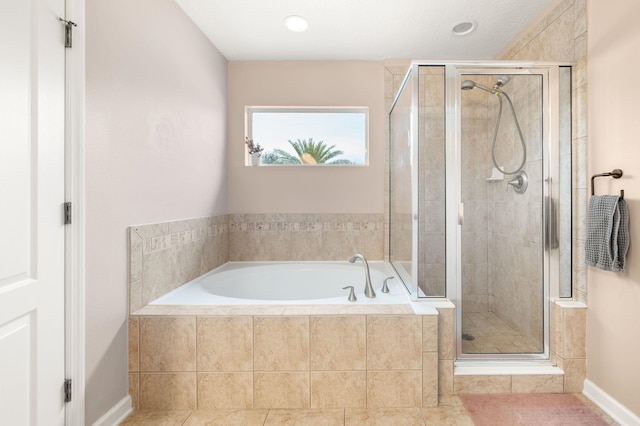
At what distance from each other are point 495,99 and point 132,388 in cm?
266

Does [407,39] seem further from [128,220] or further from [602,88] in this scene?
[128,220]

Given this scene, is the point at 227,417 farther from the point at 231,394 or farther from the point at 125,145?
the point at 125,145

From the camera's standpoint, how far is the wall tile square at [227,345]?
5.65ft

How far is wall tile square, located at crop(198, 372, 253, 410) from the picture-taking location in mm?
1722

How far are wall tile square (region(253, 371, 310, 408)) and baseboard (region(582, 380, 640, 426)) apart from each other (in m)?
1.55

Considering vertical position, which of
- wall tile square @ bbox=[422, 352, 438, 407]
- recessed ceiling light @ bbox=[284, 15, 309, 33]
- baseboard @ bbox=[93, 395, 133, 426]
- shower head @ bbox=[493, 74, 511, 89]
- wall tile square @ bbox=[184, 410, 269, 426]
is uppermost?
recessed ceiling light @ bbox=[284, 15, 309, 33]

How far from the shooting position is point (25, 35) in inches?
46.3

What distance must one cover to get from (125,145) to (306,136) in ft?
5.85

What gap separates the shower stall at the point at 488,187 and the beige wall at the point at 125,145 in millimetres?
1569

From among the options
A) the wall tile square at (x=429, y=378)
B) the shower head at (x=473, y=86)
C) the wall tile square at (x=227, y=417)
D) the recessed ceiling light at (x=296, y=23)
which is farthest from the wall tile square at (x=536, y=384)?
the recessed ceiling light at (x=296, y=23)

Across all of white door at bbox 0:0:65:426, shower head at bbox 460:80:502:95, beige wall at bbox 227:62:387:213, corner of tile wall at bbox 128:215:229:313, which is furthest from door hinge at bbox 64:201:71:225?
shower head at bbox 460:80:502:95

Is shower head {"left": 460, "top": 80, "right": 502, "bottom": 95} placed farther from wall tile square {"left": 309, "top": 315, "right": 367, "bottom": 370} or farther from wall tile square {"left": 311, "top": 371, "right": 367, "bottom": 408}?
wall tile square {"left": 311, "top": 371, "right": 367, "bottom": 408}

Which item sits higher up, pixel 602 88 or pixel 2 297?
pixel 602 88

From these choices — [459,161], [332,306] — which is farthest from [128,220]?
[459,161]
